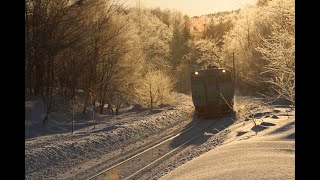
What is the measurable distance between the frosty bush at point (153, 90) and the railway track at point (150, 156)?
10885mm

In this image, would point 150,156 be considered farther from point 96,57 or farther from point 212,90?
point 96,57

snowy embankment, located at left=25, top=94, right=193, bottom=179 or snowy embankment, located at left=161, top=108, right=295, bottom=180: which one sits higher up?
snowy embankment, located at left=161, top=108, right=295, bottom=180

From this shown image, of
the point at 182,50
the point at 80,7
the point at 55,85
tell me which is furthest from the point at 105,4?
the point at 182,50

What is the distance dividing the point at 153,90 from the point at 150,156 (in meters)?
17.7

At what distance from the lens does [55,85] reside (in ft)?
77.3

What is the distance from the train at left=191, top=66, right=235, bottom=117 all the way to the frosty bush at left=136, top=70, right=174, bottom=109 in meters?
6.77

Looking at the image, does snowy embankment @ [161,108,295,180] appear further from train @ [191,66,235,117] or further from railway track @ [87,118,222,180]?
train @ [191,66,235,117]

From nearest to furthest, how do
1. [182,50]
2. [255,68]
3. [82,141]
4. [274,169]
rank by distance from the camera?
[274,169], [82,141], [255,68], [182,50]

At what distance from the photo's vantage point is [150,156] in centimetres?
1301

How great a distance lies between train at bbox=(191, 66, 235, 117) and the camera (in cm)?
2283

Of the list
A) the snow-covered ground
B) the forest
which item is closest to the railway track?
the snow-covered ground

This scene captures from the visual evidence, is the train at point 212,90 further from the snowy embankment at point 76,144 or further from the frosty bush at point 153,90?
the frosty bush at point 153,90
